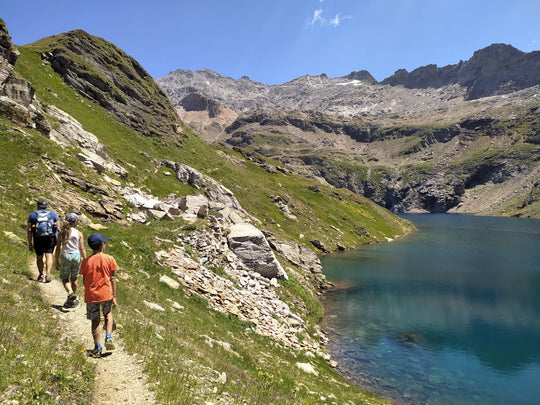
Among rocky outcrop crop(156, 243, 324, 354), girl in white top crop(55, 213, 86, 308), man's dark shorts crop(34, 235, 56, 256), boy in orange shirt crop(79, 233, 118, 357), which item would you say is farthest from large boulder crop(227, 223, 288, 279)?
boy in orange shirt crop(79, 233, 118, 357)

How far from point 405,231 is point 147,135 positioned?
106151 mm

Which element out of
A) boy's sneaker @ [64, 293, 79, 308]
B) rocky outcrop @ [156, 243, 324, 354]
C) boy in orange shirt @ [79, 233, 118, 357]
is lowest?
rocky outcrop @ [156, 243, 324, 354]

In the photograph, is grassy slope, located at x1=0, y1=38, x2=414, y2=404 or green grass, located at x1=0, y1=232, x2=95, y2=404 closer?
green grass, located at x1=0, y1=232, x2=95, y2=404

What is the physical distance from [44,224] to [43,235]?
513 mm

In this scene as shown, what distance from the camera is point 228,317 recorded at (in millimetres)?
21609

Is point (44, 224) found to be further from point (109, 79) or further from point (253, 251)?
point (109, 79)

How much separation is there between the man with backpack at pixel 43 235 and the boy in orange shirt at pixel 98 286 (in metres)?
5.58

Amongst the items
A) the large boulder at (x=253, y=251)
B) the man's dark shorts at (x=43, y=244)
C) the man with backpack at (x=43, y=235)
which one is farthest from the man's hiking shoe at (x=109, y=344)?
the large boulder at (x=253, y=251)

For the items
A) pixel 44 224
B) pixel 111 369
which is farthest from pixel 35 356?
pixel 44 224

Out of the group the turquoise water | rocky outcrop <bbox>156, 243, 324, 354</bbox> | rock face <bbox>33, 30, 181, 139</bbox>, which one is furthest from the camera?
rock face <bbox>33, 30, 181, 139</bbox>

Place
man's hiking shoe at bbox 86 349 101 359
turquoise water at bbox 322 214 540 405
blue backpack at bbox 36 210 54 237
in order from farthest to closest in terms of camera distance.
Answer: turquoise water at bbox 322 214 540 405
blue backpack at bbox 36 210 54 237
man's hiking shoe at bbox 86 349 101 359

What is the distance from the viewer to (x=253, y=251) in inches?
1270

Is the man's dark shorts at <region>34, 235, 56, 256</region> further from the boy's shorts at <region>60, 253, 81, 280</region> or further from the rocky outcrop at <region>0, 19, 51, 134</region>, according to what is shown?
the rocky outcrop at <region>0, 19, 51, 134</region>

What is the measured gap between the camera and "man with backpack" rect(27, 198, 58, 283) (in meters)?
13.2
